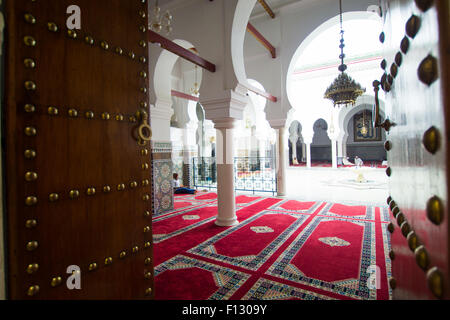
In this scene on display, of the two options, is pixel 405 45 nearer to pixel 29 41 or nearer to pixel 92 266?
pixel 29 41

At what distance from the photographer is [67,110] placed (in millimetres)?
811

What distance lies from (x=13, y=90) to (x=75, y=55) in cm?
24

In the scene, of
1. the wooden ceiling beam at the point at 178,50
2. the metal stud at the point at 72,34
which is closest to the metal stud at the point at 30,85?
the metal stud at the point at 72,34

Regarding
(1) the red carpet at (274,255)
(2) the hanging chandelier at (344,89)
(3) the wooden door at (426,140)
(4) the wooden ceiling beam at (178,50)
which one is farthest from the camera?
(2) the hanging chandelier at (344,89)

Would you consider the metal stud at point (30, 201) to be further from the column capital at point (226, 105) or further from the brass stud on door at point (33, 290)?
the column capital at point (226, 105)

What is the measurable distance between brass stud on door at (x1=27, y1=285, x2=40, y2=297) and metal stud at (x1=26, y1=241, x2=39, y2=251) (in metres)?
0.11

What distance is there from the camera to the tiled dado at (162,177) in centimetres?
411

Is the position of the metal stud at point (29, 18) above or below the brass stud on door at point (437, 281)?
above

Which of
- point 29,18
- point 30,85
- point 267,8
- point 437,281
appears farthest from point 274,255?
point 267,8

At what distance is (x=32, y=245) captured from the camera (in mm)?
709

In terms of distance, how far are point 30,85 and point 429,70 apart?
0.93 metres

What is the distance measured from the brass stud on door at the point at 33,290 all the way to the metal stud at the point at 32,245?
0.37 ft
